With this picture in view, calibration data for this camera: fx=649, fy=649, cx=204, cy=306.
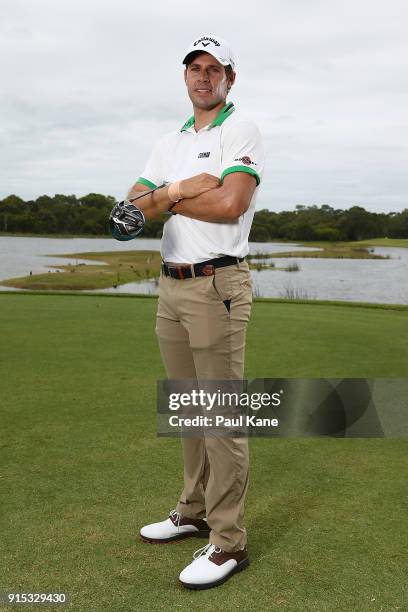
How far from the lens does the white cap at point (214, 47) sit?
8.42 feet

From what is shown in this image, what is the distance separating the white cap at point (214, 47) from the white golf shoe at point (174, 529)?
75.4 inches

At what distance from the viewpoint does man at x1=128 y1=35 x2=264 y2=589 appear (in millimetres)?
2506

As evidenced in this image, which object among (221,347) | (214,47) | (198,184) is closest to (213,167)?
(198,184)

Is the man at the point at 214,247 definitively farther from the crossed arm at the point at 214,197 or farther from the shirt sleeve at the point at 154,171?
the shirt sleeve at the point at 154,171

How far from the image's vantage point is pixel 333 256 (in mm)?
74312

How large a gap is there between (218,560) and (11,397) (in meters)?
2.64

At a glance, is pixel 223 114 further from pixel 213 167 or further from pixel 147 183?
pixel 147 183

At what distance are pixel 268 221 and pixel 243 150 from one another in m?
96.4

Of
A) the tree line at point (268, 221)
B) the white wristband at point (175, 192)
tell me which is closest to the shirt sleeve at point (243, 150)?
the white wristband at point (175, 192)

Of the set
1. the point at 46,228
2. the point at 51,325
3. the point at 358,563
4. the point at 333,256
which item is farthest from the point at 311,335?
the point at 46,228

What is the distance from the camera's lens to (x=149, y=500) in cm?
308

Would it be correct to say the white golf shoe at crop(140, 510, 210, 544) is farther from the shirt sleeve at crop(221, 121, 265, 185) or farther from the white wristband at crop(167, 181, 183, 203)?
the shirt sleeve at crop(221, 121, 265, 185)

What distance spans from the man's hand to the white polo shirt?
1.9 inches

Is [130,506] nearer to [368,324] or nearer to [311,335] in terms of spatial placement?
[311,335]
